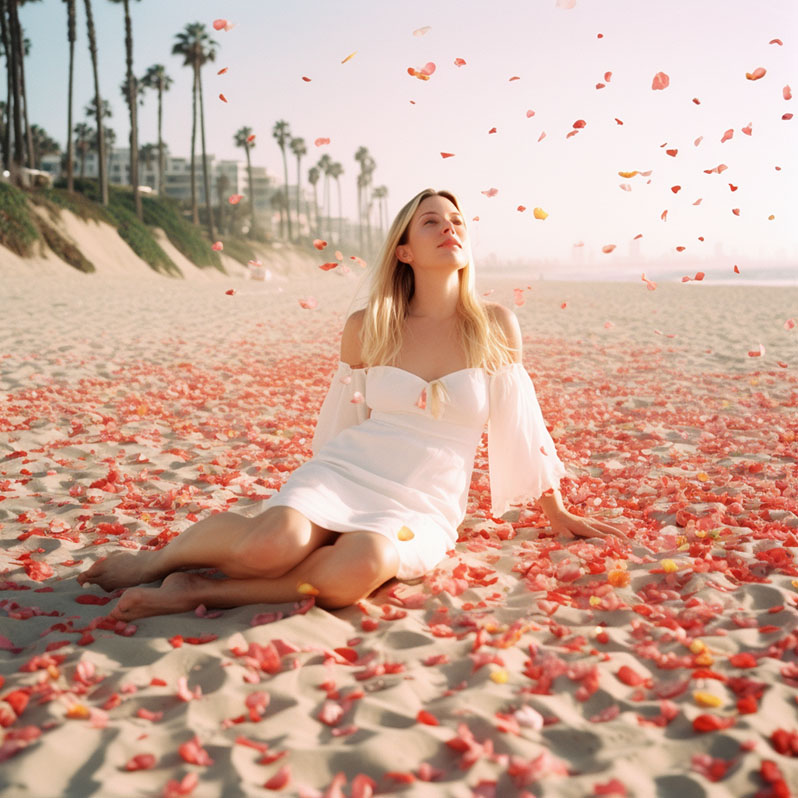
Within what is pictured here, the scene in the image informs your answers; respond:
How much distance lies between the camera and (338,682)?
3102 mm

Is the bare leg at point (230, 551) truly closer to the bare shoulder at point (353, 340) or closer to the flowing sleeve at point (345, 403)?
the flowing sleeve at point (345, 403)

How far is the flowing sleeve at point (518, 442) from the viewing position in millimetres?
4609

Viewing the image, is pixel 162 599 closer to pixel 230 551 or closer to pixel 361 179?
pixel 230 551

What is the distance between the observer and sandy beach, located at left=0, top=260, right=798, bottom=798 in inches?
99.5

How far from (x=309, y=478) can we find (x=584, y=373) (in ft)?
28.4

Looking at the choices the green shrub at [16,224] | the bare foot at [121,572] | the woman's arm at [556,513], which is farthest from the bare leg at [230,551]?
the green shrub at [16,224]

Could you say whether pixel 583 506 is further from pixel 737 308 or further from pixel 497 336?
pixel 737 308

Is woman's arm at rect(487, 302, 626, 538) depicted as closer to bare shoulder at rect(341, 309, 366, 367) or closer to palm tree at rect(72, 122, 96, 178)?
bare shoulder at rect(341, 309, 366, 367)

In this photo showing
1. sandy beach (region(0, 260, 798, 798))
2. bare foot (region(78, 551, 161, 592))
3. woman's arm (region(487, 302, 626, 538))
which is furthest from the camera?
woman's arm (region(487, 302, 626, 538))

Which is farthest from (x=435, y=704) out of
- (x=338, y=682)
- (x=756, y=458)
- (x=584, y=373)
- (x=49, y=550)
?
(x=584, y=373)

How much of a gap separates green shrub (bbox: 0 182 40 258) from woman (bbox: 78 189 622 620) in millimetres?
29431

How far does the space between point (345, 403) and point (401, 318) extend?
621 millimetres

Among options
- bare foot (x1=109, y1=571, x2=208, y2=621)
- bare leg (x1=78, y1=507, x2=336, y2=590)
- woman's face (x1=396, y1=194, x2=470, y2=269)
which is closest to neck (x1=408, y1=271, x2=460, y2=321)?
woman's face (x1=396, y1=194, x2=470, y2=269)

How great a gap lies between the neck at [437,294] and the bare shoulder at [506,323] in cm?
22
